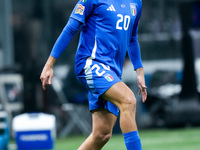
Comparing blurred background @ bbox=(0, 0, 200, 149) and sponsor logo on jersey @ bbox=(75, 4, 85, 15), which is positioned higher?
sponsor logo on jersey @ bbox=(75, 4, 85, 15)

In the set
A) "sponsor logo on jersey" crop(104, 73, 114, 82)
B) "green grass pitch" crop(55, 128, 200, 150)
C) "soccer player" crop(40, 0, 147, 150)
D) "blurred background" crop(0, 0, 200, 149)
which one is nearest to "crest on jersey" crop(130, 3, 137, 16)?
"soccer player" crop(40, 0, 147, 150)

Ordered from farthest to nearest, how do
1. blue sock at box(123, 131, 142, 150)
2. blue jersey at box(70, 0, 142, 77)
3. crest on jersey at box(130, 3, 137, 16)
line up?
crest on jersey at box(130, 3, 137, 16)
blue jersey at box(70, 0, 142, 77)
blue sock at box(123, 131, 142, 150)

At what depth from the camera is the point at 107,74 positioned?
5.11 meters

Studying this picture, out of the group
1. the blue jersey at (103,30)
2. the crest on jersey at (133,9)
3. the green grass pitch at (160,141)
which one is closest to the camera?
the blue jersey at (103,30)

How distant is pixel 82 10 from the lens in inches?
203

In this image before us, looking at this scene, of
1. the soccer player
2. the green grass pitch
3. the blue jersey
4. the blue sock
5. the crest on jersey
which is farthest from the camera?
the green grass pitch

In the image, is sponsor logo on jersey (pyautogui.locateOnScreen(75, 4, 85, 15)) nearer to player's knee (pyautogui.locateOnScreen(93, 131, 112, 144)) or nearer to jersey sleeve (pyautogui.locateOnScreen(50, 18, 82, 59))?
jersey sleeve (pyautogui.locateOnScreen(50, 18, 82, 59))

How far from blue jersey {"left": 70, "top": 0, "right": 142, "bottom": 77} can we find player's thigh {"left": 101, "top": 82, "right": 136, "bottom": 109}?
0.26m

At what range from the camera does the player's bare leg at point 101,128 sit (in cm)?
529

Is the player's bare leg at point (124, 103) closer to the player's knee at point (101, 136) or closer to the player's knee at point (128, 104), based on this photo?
the player's knee at point (128, 104)

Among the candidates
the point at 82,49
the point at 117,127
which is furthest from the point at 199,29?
the point at 82,49

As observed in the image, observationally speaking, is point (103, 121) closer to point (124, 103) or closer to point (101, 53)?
point (124, 103)

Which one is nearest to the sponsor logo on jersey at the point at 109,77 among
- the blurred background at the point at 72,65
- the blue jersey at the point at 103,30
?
the blue jersey at the point at 103,30

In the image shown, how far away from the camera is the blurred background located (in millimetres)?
11523
